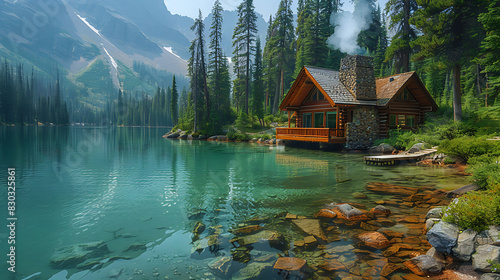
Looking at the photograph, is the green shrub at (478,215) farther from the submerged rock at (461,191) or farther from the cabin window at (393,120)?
the cabin window at (393,120)

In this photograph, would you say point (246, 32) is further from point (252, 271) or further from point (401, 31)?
point (252, 271)

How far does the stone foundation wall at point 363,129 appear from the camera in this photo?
23.8 meters

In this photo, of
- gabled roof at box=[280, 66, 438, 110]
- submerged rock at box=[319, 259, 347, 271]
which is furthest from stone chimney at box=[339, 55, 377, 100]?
submerged rock at box=[319, 259, 347, 271]

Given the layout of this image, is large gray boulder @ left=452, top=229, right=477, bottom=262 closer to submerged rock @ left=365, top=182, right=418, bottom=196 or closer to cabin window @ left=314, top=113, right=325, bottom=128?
submerged rock @ left=365, top=182, right=418, bottom=196

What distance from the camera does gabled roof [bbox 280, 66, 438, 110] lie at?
2353cm

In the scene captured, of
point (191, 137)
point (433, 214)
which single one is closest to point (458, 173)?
point (433, 214)

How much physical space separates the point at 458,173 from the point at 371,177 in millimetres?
4369

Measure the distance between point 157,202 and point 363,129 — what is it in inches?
806

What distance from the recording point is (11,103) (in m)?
91.3

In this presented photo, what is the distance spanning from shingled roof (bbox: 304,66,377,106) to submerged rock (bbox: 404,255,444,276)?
19032 millimetres


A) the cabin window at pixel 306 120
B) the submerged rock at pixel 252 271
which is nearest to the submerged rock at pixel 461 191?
the submerged rock at pixel 252 271

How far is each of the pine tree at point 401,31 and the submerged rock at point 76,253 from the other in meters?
32.9

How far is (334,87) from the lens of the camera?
24422 mm

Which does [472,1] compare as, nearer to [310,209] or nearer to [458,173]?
[458,173]
